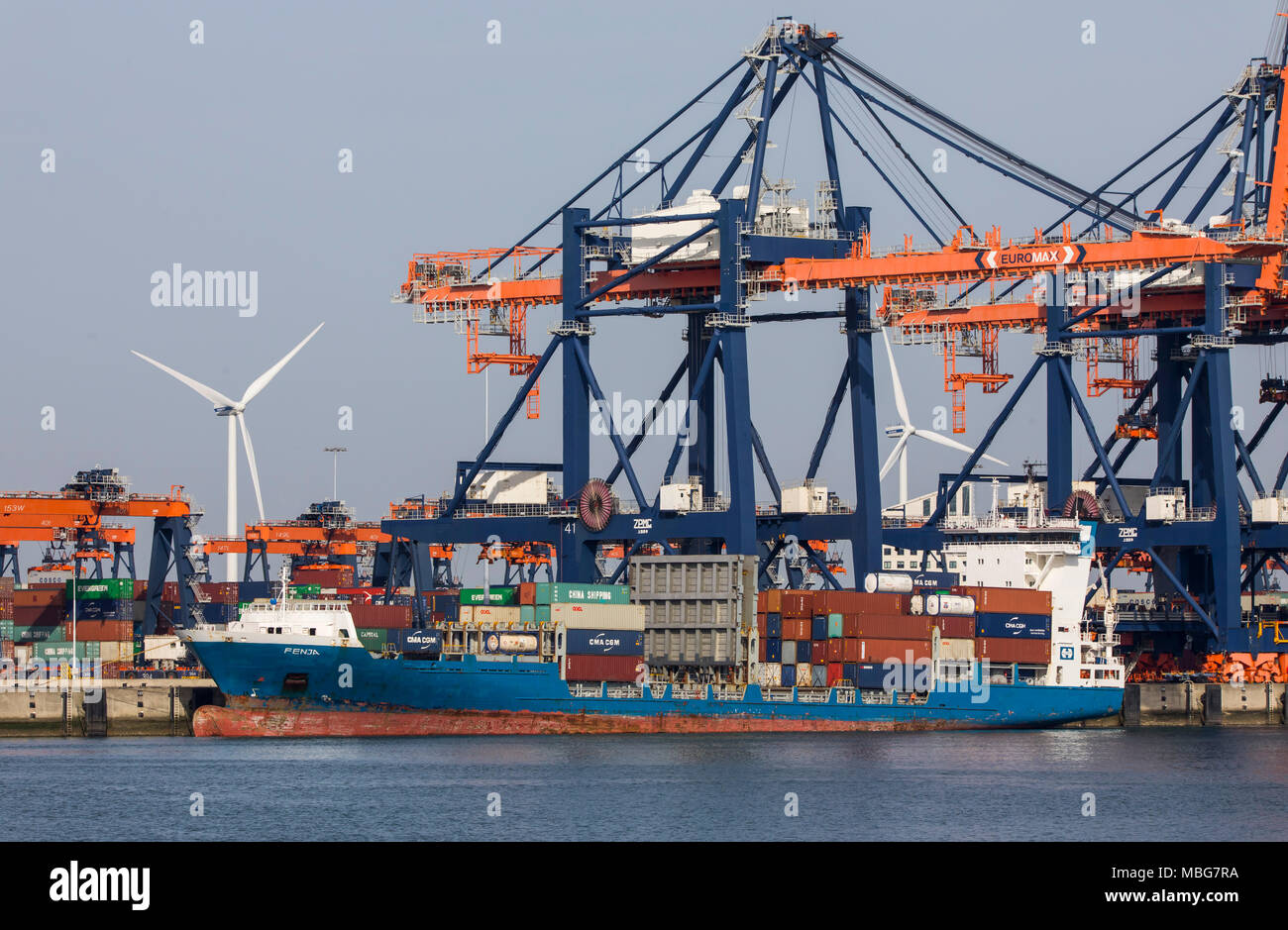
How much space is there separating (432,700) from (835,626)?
53.6ft

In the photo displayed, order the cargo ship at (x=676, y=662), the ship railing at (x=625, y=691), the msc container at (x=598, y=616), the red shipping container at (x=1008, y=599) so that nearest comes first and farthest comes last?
the cargo ship at (x=676, y=662) → the msc container at (x=598, y=616) → the ship railing at (x=625, y=691) → the red shipping container at (x=1008, y=599)

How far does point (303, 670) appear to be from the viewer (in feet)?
219

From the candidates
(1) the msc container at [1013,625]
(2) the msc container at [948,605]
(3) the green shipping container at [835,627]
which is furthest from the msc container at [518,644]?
(1) the msc container at [1013,625]

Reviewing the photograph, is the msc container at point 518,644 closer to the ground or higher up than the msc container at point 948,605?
closer to the ground

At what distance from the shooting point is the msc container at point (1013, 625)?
243ft

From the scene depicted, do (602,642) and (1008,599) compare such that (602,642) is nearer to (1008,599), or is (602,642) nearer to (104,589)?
(1008,599)

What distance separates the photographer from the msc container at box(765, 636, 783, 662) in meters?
71.9

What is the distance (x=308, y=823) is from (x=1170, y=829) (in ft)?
69.5

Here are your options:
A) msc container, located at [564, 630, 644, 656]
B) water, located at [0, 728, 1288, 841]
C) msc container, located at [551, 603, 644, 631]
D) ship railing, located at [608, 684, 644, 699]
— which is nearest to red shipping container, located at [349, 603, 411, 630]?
msc container, located at [551, 603, 644, 631]

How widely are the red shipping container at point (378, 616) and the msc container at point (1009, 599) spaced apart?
23453 mm

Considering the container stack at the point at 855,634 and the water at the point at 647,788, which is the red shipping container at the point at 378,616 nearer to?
the water at the point at 647,788

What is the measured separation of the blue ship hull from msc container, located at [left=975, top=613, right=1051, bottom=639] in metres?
7.46

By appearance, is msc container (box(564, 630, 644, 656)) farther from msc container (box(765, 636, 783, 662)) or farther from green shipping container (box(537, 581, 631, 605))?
msc container (box(765, 636, 783, 662))
